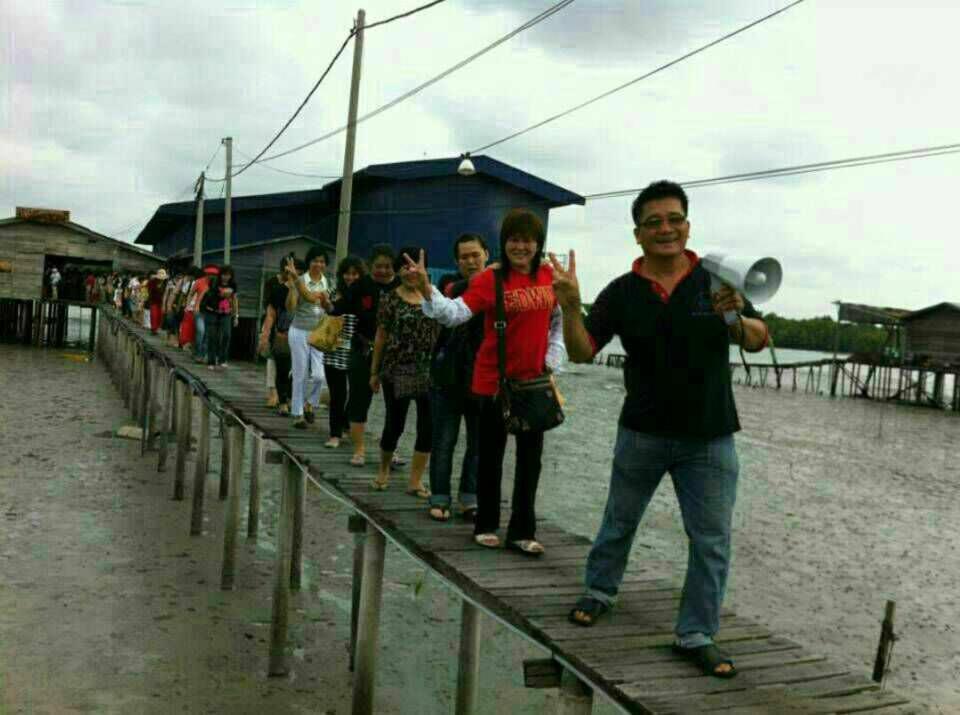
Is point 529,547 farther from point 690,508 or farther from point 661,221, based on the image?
point 661,221

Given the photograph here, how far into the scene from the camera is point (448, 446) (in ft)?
19.4

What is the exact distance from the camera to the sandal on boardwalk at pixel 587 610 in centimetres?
384

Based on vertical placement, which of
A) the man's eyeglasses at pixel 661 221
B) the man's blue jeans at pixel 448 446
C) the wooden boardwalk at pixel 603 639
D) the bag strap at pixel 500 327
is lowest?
the wooden boardwalk at pixel 603 639

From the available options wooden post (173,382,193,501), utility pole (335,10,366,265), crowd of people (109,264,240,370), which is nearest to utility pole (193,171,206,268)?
crowd of people (109,264,240,370)

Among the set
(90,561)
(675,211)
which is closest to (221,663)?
(90,561)

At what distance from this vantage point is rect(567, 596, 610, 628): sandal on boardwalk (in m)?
3.84

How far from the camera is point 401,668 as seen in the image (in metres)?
6.77

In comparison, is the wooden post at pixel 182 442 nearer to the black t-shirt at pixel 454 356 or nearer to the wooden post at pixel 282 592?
the wooden post at pixel 282 592

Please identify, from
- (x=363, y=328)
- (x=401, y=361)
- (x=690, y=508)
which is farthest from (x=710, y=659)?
(x=363, y=328)

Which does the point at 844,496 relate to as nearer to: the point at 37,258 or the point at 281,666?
the point at 281,666

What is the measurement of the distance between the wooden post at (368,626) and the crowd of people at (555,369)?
0.41 meters

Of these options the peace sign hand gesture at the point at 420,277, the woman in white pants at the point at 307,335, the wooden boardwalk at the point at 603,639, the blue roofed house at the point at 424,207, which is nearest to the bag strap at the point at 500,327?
the peace sign hand gesture at the point at 420,277

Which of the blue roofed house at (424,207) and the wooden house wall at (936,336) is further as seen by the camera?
the wooden house wall at (936,336)

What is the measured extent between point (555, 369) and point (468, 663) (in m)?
1.68
